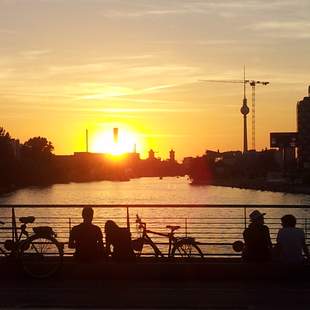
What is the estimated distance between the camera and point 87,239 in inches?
671

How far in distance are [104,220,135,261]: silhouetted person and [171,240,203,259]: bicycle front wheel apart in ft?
3.95

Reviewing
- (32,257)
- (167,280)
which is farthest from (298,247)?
(32,257)

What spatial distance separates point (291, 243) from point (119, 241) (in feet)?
11.2

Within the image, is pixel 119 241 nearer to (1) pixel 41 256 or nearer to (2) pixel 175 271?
(2) pixel 175 271

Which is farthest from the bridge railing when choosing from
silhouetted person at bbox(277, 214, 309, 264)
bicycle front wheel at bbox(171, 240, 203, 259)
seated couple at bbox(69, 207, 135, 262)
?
silhouetted person at bbox(277, 214, 309, 264)

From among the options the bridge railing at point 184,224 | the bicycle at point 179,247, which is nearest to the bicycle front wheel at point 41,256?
the bridge railing at point 184,224

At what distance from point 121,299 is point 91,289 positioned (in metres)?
1.40

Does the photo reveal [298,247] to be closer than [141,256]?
Yes

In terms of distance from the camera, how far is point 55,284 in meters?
16.0

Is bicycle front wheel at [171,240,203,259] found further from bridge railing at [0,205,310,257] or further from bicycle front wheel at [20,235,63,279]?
bicycle front wheel at [20,235,63,279]

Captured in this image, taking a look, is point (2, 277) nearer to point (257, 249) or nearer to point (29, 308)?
point (29, 308)

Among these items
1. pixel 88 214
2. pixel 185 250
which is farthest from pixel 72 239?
pixel 185 250

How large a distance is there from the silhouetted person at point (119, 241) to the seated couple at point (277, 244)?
2309 mm

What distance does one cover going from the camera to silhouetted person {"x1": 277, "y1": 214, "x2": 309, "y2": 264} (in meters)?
16.4
